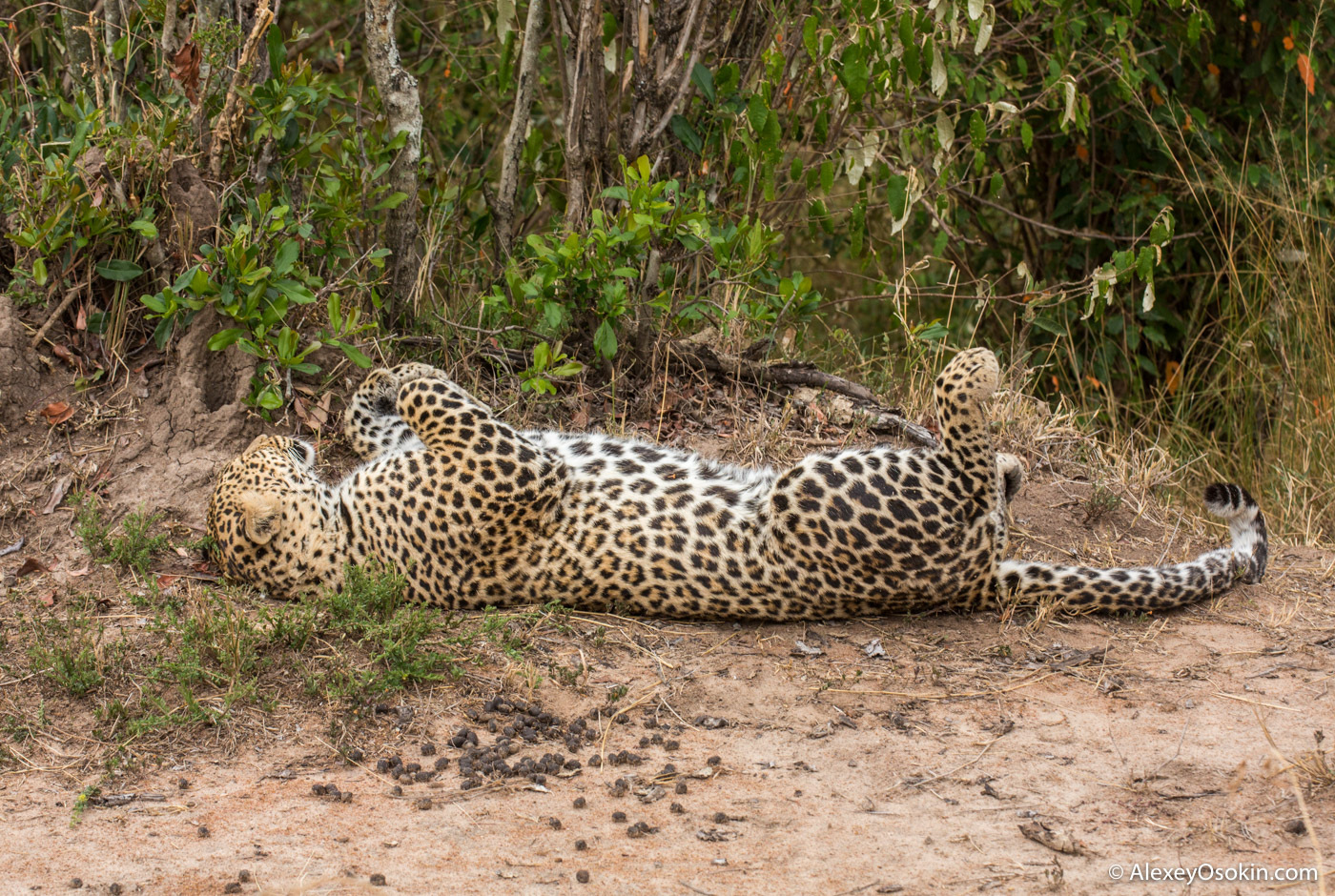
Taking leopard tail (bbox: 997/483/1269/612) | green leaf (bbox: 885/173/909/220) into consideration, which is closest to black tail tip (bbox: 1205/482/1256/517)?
leopard tail (bbox: 997/483/1269/612)

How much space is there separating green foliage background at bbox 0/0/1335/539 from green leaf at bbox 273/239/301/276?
0.04 feet

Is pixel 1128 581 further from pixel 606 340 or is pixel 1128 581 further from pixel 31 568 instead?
pixel 31 568

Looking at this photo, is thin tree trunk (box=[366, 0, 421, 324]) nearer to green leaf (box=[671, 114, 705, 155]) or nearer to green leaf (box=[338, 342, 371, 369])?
green leaf (box=[338, 342, 371, 369])

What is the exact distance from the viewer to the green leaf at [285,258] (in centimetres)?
559

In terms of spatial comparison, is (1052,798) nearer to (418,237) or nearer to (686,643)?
(686,643)

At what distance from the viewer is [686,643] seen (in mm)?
4895

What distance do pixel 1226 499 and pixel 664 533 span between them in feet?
7.89

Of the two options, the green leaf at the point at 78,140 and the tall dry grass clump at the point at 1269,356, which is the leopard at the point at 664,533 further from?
the tall dry grass clump at the point at 1269,356

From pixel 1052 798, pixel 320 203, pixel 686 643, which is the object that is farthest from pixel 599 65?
pixel 1052 798

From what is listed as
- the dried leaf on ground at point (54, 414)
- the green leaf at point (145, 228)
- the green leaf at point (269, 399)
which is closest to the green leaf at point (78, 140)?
the green leaf at point (145, 228)

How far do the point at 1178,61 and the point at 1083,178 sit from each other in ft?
3.63

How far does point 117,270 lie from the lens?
5828mm

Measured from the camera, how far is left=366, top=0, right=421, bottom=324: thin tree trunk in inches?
246

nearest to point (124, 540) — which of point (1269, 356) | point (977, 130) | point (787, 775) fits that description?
point (787, 775)
